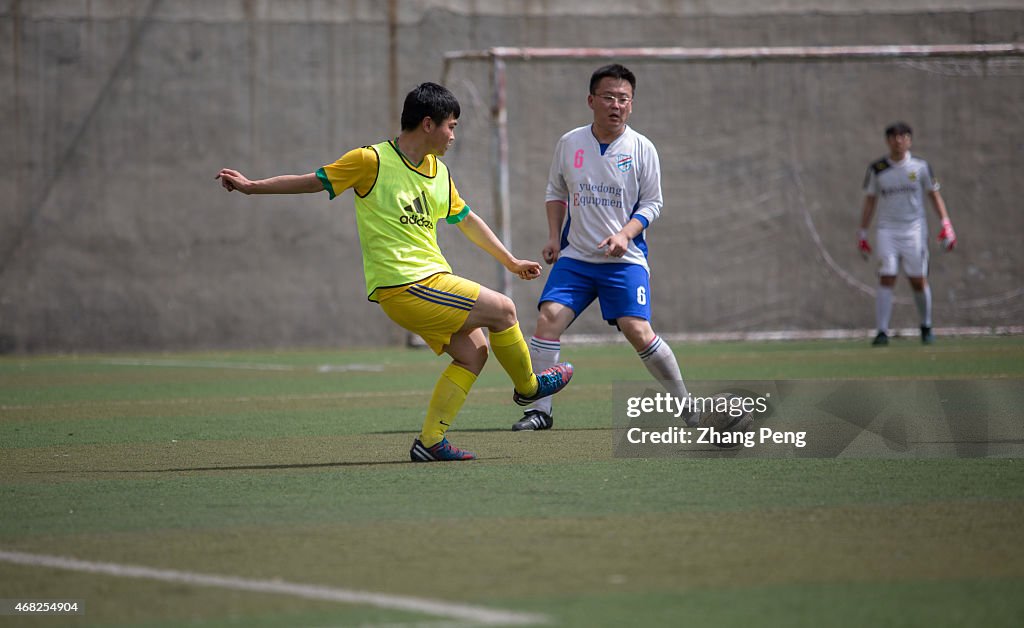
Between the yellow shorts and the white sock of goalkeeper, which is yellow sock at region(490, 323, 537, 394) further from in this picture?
the white sock of goalkeeper

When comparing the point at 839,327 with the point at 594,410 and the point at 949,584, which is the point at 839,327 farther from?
the point at 949,584

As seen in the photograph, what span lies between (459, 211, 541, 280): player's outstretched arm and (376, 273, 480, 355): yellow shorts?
29 centimetres

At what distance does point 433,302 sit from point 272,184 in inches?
38.9

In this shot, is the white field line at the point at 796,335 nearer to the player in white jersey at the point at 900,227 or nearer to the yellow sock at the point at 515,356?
the player in white jersey at the point at 900,227

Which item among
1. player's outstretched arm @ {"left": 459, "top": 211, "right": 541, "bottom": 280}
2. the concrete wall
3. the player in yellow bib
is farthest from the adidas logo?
the concrete wall

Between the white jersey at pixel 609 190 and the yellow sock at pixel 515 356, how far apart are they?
1.50 meters

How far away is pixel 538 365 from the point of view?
29.3ft

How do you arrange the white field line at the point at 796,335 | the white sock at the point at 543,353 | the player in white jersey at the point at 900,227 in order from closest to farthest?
the white sock at the point at 543,353 < the player in white jersey at the point at 900,227 < the white field line at the point at 796,335

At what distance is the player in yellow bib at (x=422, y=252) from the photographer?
7.10 meters

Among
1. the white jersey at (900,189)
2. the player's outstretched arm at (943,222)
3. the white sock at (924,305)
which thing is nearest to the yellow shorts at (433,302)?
the player's outstretched arm at (943,222)

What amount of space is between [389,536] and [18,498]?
2092 mm

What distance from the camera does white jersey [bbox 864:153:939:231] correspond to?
16.6 metres

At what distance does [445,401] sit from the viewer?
7.25m

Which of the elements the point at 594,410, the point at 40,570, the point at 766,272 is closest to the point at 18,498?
the point at 40,570
